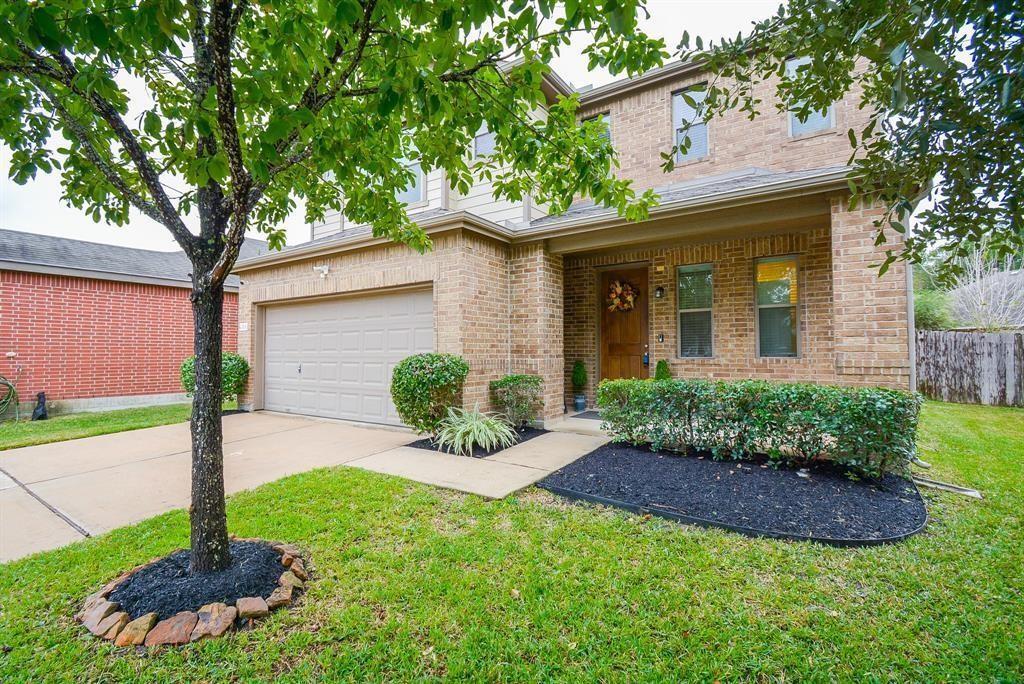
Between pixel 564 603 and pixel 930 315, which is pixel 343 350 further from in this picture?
pixel 930 315

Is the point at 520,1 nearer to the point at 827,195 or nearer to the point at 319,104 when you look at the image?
the point at 319,104

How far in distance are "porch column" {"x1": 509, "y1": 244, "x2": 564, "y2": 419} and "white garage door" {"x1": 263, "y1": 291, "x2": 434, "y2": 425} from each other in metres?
1.45

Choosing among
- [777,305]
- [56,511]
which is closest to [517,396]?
[777,305]

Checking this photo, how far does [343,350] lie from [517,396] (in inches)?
134

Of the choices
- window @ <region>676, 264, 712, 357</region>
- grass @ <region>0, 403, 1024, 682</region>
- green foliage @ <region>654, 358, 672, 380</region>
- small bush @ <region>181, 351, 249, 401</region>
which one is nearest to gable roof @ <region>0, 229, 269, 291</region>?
small bush @ <region>181, 351, 249, 401</region>

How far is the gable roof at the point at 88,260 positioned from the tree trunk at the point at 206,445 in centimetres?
949

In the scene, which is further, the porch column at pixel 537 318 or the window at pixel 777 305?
the porch column at pixel 537 318

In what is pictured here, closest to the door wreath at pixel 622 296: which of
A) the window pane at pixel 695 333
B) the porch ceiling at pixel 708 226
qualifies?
the window pane at pixel 695 333

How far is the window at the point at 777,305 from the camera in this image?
6.98 metres

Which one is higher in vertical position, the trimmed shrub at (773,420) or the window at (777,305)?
the window at (777,305)

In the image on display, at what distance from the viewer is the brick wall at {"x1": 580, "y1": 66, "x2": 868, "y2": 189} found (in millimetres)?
7141

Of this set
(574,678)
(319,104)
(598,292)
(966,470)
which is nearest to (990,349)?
(966,470)

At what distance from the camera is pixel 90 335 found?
9711 millimetres

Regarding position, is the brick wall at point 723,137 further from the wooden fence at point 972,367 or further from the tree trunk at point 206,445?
the tree trunk at point 206,445
